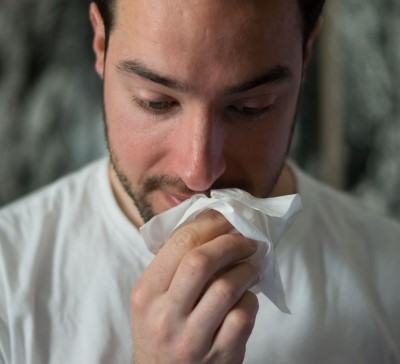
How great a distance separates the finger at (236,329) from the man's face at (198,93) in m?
0.17

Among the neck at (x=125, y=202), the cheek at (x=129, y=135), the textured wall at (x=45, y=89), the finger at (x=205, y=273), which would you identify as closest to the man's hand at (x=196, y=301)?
the finger at (x=205, y=273)

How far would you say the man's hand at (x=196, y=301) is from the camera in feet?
2.55

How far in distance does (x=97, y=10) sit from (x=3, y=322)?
1.66 ft

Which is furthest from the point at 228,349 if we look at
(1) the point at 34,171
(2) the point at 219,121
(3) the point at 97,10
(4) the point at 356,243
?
(1) the point at 34,171

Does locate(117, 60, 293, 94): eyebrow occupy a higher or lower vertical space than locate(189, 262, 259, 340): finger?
higher

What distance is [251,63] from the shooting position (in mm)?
840

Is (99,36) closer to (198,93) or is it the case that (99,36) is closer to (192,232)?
(198,93)

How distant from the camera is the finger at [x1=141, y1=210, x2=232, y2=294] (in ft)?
2.63

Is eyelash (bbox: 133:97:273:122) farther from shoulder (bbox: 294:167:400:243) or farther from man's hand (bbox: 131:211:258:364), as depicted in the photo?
shoulder (bbox: 294:167:400:243)

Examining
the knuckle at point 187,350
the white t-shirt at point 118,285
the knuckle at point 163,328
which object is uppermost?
the knuckle at point 163,328

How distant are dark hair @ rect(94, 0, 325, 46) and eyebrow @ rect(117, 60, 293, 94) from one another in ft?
0.27

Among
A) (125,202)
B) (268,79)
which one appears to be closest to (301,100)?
(125,202)

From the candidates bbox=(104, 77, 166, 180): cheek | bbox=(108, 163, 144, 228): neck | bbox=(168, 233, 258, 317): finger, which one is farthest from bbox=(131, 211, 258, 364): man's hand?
bbox=(108, 163, 144, 228): neck

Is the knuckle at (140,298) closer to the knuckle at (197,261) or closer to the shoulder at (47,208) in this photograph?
the knuckle at (197,261)
